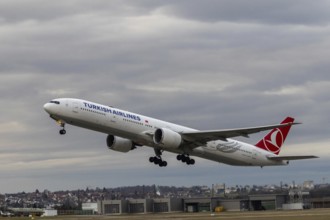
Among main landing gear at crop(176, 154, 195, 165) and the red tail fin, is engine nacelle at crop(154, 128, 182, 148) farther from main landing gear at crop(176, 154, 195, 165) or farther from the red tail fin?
the red tail fin

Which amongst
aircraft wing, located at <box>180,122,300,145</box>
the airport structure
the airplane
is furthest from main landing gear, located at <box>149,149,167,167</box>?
the airport structure

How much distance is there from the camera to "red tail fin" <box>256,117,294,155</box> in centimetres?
8511

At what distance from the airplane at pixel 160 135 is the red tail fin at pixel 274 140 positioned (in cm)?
24

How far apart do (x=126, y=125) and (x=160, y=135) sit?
424 cm

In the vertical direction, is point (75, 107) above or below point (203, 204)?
above

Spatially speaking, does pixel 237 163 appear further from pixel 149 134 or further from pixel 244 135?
pixel 149 134

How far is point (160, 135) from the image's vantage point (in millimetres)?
69000

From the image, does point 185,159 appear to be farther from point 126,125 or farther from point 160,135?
point 126,125

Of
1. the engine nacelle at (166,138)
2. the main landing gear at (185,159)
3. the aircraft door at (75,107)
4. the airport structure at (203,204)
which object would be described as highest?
the aircraft door at (75,107)

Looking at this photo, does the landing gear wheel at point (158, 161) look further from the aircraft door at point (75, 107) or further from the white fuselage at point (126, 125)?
the aircraft door at point (75, 107)

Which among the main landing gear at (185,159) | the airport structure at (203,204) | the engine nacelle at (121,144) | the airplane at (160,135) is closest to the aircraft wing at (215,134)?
the airplane at (160,135)

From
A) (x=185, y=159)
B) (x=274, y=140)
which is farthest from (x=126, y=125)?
(x=274, y=140)

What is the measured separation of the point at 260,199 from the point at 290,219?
247 ft

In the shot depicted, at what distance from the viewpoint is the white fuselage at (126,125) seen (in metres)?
64.4
